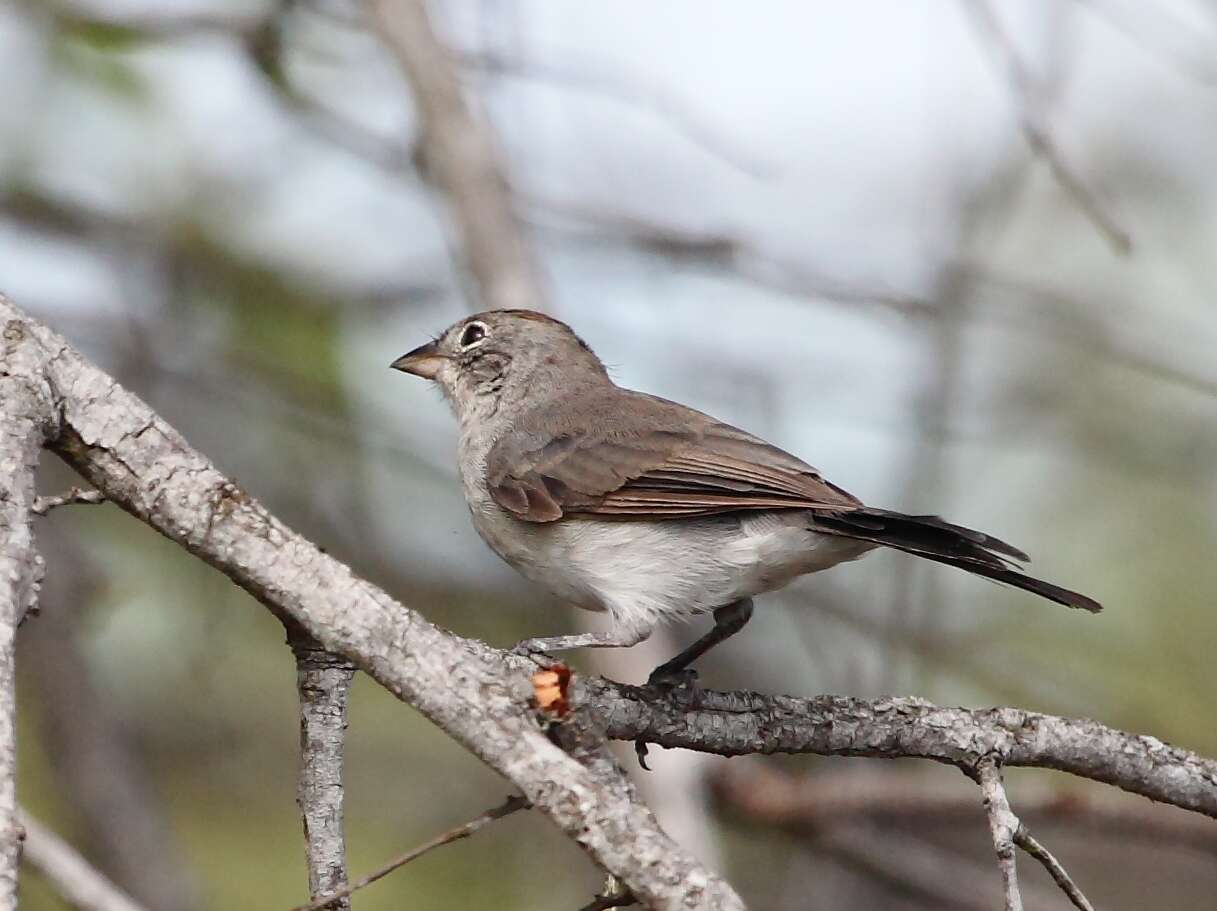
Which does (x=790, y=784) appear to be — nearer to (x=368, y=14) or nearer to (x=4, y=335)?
(x=368, y=14)

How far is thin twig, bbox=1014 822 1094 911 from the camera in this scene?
2701 mm

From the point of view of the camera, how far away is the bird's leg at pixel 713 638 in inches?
157

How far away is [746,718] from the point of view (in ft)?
11.2

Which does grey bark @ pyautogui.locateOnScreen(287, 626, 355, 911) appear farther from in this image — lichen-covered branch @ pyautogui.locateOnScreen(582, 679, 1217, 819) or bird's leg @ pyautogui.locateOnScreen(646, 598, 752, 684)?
bird's leg @ pyautogui.locateOnScreen(646, 598, 752, 684)

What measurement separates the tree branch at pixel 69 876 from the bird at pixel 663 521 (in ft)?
4.40

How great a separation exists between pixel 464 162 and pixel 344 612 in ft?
12.2

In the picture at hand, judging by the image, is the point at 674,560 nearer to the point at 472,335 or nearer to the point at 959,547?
the point at 959,547

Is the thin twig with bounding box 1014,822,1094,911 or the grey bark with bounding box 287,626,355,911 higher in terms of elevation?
the thin twig with bounding box 1014,822,1094,911

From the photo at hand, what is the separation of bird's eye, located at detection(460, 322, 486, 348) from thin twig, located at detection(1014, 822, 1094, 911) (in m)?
3.29

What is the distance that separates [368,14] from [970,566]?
12.2ft

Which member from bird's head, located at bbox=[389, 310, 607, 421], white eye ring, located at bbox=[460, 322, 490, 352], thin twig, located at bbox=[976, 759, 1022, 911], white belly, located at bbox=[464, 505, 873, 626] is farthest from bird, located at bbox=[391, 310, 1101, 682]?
thin twig, located at bbox=[976, 759, 1022, 911]

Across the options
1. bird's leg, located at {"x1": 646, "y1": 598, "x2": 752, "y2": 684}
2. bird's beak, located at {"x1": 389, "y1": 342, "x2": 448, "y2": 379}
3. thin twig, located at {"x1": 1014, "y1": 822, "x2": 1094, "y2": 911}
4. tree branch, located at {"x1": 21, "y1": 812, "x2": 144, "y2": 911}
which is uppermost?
bird's beak, located at {"x1": 389, "y1": 342, "x2": 448, "y2": 379}

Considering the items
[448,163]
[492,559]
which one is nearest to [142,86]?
[448,163]

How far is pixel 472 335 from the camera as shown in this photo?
18.6 feet
